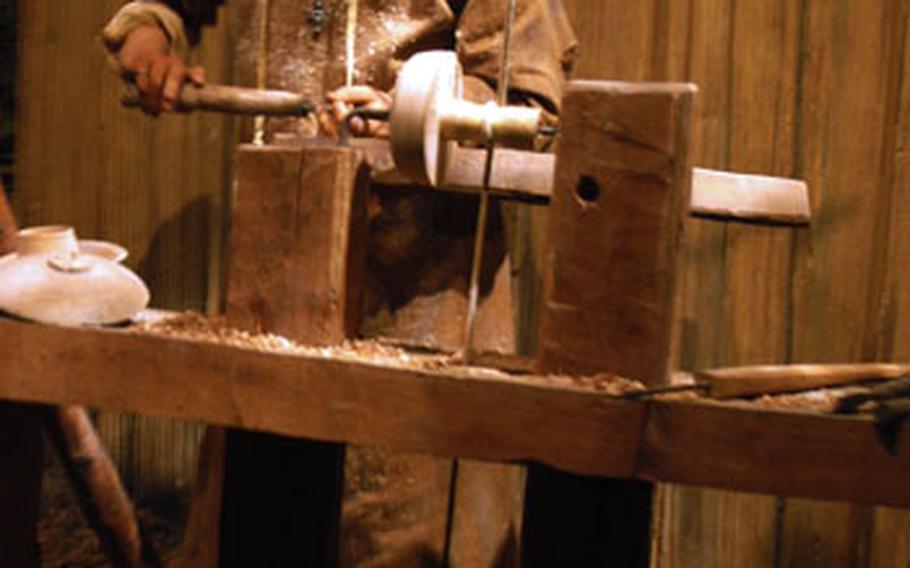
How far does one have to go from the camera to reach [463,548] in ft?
7.12

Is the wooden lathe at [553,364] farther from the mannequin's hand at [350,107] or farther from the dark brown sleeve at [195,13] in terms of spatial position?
the dark brown sleeve at [195,13]

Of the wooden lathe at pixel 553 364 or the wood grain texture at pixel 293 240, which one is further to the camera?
the wood grain texture at pixel 293 240

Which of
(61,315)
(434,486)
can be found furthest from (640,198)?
(434,486)

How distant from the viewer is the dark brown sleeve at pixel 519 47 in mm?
2061

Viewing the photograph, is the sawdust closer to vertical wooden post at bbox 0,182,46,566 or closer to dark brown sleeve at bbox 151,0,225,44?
vertical wooden post at bbox 0,182,46,566

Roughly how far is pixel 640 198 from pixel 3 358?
857 mm

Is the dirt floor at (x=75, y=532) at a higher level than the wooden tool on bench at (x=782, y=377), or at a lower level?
lower

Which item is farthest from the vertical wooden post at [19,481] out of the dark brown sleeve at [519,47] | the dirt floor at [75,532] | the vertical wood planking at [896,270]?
the vertical wood planking at [896,270]

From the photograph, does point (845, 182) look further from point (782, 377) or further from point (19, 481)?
point (19, 481)

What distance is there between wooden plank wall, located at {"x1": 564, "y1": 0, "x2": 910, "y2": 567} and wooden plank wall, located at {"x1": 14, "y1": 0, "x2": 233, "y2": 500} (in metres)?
1.19

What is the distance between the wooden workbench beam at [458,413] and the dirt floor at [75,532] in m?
1.77

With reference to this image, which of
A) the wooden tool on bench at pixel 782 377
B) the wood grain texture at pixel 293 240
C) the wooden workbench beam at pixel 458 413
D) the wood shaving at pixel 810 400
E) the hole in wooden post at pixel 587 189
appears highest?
the hole in wooden post at pixel 587 189

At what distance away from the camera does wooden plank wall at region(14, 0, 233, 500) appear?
295 centimetres

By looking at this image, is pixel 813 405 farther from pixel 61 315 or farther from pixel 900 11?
pixel 900 11
